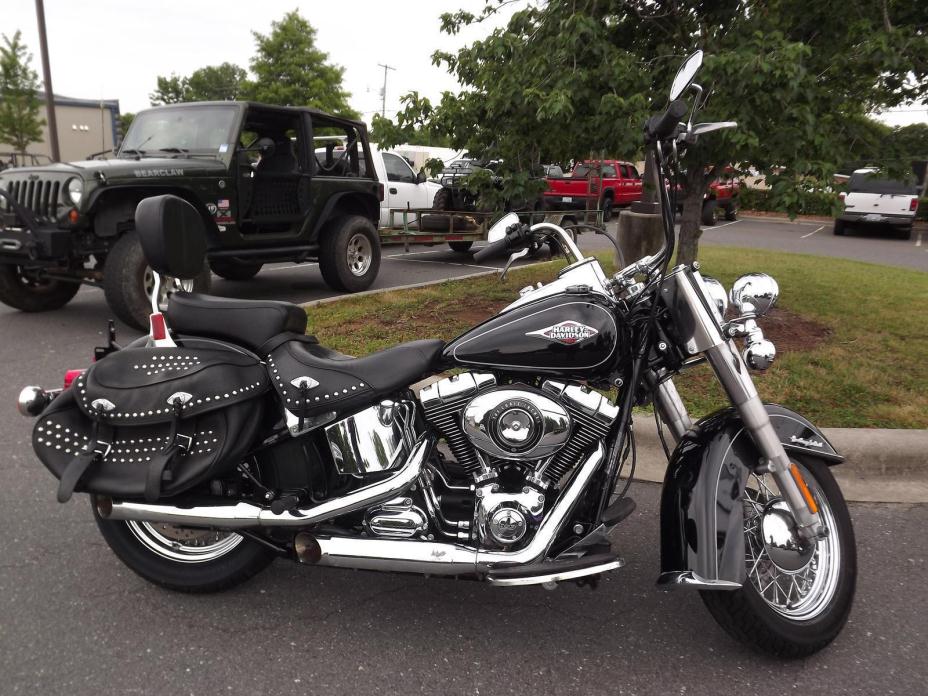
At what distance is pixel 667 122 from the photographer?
216 centimetres

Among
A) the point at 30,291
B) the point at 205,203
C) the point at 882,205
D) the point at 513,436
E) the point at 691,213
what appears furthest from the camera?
the point at 882,205

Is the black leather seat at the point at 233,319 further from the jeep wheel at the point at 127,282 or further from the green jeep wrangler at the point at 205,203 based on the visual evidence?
the green jeep wrangler at the point at 205,203

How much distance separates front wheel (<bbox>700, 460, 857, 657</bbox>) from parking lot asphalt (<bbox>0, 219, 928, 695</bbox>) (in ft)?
0.39

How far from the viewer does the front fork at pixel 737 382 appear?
7.44 ft

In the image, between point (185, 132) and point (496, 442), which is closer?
point (496, 442)

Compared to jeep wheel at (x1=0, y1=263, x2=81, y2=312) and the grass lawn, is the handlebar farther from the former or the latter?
jeep wheel at (x1=0, y1=263, x2=81, y2=312)

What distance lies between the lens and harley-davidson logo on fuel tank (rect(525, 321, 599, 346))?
2.25 meters

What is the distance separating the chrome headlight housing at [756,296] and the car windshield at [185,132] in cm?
622

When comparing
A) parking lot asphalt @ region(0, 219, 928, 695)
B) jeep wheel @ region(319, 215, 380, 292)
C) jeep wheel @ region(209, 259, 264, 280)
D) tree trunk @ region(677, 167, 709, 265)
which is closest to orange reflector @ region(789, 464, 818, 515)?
parking lot asphalt @ region(0, 219, 928, 695)

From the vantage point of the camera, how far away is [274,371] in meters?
2.40

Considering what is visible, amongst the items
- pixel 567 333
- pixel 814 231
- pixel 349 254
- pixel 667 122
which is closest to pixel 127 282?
pixel 349 254

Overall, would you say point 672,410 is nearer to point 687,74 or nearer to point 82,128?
point 687,74

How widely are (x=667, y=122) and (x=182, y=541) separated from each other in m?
2.25

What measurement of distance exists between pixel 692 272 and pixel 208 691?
79.2 inches
